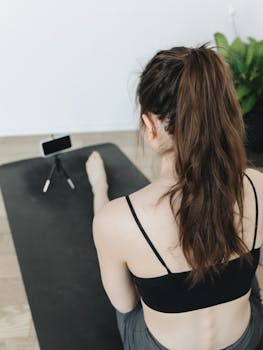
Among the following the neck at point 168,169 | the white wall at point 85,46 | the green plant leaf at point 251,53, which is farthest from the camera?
the white wall at point 85,46

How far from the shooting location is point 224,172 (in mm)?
640

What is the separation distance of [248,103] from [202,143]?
1610mm

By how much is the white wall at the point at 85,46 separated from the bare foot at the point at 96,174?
1.08 m

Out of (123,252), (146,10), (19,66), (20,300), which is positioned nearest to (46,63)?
(19,66)

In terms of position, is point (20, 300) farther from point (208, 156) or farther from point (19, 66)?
point (19, 66)

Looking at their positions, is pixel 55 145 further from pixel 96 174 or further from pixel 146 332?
pixel 146 332

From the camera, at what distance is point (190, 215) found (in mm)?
645

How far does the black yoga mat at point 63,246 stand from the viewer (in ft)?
3.16

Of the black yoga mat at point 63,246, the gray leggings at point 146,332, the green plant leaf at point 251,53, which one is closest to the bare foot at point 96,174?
the black yoga mat at point 63,246

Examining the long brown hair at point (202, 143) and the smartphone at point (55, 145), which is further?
the smartphone at point (55, 145)

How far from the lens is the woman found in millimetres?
594

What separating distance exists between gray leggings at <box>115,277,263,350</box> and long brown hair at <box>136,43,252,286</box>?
9.5 inches

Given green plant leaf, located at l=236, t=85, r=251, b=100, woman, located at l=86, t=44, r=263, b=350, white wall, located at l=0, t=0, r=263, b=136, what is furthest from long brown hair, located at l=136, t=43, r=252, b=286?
white wall, located at l=0, t=0, r=263, b=136

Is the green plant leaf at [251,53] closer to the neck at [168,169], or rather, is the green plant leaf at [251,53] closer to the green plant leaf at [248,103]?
the green plant leaf at [248,103]
